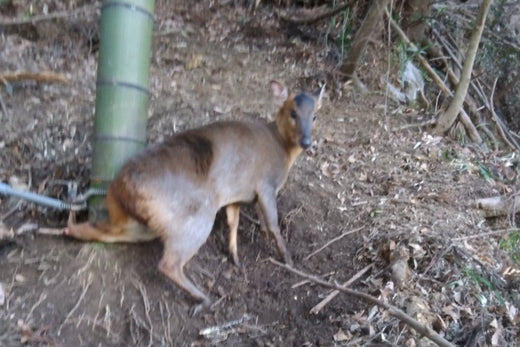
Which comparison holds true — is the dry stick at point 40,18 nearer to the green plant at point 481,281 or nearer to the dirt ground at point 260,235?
the dirt ground at point 260,235

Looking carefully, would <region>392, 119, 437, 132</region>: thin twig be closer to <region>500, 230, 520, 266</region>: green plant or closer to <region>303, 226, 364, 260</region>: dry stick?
<region>500, 230, 520, 266</region>: green plant

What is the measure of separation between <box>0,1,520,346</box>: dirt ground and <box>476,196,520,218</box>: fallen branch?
0.31 ft

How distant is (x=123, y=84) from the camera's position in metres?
4.02

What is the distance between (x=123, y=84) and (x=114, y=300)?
1.42 m

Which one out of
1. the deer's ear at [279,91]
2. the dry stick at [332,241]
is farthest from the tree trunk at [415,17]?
the dry stick at [332,241]

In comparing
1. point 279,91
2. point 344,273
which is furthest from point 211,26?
point 344,273

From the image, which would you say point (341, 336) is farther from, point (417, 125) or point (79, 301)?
point (417, 125)

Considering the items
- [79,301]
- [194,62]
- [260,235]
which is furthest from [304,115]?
[194,62]

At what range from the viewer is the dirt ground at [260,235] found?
12.5 feet

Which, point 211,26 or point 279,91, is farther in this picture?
point 211,26

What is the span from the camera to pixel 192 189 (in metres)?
3.97

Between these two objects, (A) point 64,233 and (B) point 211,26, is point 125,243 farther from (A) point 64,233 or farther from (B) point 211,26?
(B) point 211,26

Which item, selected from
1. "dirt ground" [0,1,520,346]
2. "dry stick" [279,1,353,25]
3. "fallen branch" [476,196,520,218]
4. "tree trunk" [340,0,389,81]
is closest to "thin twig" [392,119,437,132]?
"dirt ground" [0,1,520,346]

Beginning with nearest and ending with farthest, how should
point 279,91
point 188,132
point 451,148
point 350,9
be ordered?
point 188,132
point 279,91
point 451,148
point 350,9
